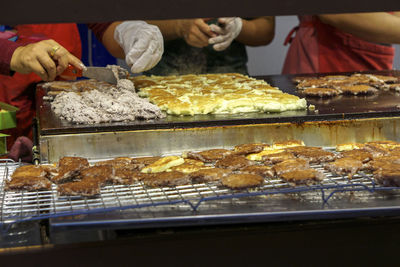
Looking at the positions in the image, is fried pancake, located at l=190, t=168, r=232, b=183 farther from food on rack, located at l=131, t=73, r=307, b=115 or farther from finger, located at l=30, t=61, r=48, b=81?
finger, located at l=30, t=61, r=48, b=81

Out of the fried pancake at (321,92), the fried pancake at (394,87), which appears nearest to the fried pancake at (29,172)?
the fried pancake at (321,92)

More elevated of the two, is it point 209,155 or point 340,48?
point 340,48

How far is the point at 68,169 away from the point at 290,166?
909 mm

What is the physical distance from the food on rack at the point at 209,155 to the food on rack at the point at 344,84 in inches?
42.4

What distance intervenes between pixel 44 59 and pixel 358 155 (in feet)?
6.12

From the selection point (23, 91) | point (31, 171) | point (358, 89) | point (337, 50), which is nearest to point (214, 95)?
point (358, 89)

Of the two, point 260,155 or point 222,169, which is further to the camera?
point 260,155

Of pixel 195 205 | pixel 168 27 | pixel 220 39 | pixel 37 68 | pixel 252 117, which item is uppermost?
pixel 168 27

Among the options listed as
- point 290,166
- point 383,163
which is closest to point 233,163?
point 290,166

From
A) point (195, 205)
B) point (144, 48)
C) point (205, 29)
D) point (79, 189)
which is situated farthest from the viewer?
point (205, 29)

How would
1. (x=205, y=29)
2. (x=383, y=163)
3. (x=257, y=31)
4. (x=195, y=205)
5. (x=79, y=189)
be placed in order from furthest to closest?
(x=257, y=31), (x=205, y=29), (x=383, y=163), (x=79, y=189), (x=195, y=205)

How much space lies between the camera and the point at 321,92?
3.30 m

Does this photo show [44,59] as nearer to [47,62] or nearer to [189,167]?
[47,62]

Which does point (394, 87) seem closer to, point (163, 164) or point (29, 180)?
point (163, 164)
